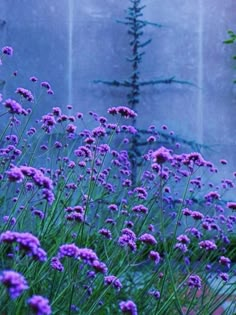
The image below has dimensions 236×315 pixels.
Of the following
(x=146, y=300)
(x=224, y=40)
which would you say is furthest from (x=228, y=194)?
(x=146, y=300)

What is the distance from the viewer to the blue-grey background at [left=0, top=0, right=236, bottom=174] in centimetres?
402

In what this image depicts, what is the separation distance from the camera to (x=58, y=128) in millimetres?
3816

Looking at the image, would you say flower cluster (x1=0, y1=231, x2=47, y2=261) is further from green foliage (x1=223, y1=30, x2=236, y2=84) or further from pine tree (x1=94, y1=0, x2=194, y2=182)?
green foliage (x1=223, y1=30, x2=236, y2=84)

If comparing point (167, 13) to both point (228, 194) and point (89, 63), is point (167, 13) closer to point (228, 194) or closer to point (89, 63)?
point (89, 63)

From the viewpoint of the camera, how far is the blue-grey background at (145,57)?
402cm

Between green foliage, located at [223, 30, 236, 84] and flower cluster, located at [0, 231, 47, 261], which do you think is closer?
flower cluster, located at [0, 231, 47, 261]

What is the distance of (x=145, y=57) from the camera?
4.24m

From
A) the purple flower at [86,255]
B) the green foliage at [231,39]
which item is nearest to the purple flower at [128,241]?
the purple flower at [86,255]

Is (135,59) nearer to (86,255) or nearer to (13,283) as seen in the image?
(86,255)

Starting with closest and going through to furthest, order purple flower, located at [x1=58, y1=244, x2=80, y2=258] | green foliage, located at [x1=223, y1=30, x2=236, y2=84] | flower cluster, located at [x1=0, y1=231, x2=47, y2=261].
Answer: flower cluster, located at [x1=0, y1=231, x2=47, y2=261] → purple flower, located at [x1=58, y1=244, x2=80, y2=258] → green foliage, located at [x1=223, y1=30, x2=236, y2=84]

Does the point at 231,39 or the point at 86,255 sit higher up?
the point at 231,39

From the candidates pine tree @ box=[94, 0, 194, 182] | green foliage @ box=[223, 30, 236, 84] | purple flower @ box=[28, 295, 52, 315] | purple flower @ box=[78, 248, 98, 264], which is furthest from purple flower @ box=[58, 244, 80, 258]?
green foliage @ box=[223, 30, 236, 84]

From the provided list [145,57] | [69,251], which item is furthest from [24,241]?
[145,57]

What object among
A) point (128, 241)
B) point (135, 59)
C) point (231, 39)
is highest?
point (231, 39)
